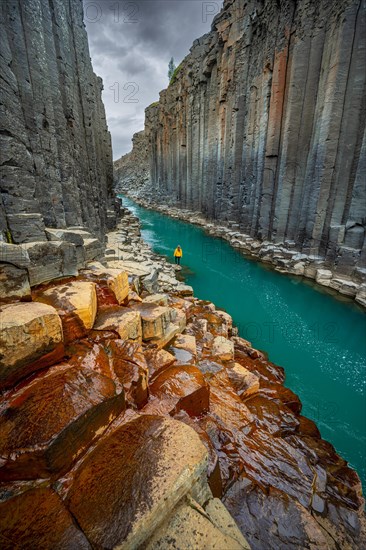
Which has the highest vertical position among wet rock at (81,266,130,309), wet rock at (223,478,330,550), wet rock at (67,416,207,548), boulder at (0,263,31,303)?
boulder at (0,263,31,303)

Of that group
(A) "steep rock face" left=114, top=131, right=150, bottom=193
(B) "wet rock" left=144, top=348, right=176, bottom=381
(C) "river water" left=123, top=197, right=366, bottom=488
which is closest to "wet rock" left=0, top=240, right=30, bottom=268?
(B) "wet rock" left=144, top=348, right=176, bottom=381

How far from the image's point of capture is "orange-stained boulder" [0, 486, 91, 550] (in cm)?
129

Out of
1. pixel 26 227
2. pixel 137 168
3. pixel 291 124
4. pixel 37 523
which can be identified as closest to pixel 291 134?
pixel 291 124

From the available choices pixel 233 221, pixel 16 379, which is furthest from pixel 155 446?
pixel 233 221

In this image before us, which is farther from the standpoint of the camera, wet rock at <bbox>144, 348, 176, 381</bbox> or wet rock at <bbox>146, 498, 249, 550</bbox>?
wet rock at <bbox>144, 348, 176, 381</bbox>

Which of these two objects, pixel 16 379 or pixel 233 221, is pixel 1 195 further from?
pixel 233 221

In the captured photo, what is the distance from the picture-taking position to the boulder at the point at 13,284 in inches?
112

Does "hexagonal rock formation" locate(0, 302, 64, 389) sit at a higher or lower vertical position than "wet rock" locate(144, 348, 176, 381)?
higher

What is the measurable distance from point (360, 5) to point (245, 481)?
17.4 metres

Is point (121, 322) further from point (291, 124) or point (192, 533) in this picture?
point (291, 124)

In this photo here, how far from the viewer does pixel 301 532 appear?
205 centimetres

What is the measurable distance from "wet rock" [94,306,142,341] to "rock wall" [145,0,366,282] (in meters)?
11.1

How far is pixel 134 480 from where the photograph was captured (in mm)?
1648

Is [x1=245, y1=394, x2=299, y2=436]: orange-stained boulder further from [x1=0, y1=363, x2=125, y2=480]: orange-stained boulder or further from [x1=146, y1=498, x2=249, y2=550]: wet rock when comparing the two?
[x1=0, y1=363, x2=125, y2=480]: orange-stained boulder
